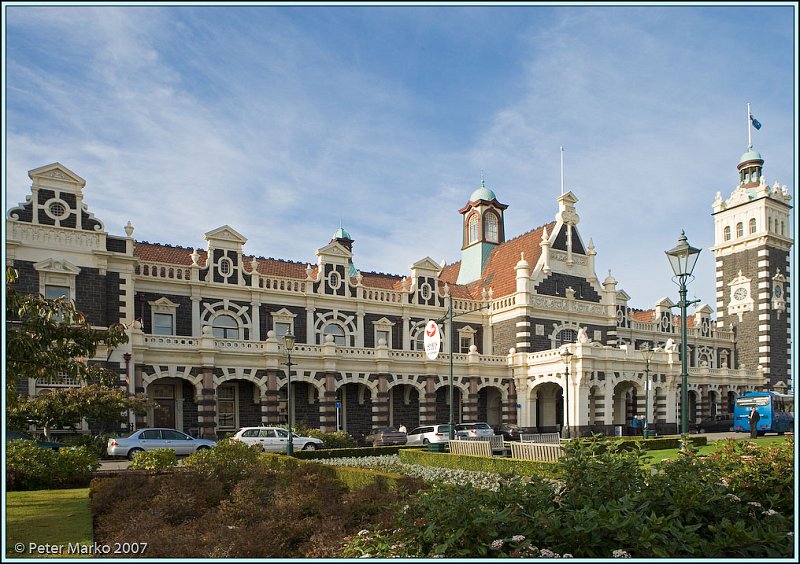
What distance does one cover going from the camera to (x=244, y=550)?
10453mm

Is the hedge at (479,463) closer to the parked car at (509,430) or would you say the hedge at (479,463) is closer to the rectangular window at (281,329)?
the parked car at (509,430)

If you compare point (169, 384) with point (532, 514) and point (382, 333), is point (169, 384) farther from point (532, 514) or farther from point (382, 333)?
point (532, 514)

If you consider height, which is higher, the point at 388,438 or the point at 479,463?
the point at 479,463

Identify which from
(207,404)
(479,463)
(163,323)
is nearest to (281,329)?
(163,323)

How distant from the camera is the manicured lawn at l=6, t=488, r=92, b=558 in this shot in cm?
1170

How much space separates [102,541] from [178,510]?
1.76 metres

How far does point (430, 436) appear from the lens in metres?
36.6

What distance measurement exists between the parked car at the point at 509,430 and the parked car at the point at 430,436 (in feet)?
18.3

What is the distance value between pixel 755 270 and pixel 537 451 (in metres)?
52.1

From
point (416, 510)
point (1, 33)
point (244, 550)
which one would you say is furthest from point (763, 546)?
point (1, 33)

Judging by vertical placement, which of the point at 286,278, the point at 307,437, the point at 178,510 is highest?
the point at 286,278

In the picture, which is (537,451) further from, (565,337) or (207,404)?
(565,337)

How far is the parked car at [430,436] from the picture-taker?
36.0 metres

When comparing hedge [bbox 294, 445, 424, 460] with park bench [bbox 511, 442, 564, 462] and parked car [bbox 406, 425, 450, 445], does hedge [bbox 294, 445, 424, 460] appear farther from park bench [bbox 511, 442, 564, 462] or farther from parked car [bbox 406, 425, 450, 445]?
park bench [bbox 511, 442, 564, 462]
